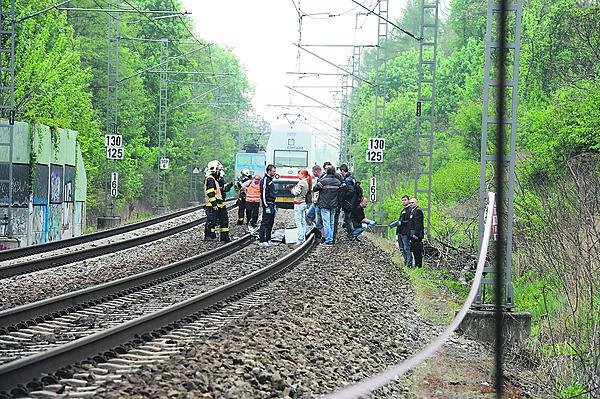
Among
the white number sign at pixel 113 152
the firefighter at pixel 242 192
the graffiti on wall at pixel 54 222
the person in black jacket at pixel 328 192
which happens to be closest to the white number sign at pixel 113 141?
the white number sign at pixel 113 152

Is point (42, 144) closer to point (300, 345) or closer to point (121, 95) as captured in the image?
point (300, 345)

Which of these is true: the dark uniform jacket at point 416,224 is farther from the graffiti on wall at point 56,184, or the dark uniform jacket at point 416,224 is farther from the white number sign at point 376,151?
the graffiti on wall at point 56,184

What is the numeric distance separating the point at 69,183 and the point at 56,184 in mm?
2221

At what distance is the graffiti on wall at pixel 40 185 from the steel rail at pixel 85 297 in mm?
11366

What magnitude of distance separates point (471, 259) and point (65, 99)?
18.3 meters

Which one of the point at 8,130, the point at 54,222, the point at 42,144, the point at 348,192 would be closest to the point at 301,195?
the point at 348,192

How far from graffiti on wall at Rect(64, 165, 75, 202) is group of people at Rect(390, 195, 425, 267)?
51.2 feet

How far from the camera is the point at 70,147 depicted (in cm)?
3566

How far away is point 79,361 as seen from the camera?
8.96 m

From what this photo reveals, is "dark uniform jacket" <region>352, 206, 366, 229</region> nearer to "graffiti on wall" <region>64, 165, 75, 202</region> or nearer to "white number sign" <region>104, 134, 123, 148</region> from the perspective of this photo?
"graffiti on wall" <region>64, 165, 75, 202</region>

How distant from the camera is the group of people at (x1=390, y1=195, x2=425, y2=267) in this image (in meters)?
22.4

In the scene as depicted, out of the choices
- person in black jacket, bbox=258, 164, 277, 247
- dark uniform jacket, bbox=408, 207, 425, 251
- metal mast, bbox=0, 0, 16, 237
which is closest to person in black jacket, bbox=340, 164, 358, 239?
person in black jacket, bbox=258, 164, 277, 247

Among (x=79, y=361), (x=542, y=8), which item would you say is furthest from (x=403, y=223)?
(x=542, y=8)

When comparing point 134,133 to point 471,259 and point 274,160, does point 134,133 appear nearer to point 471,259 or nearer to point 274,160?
point 274,160
